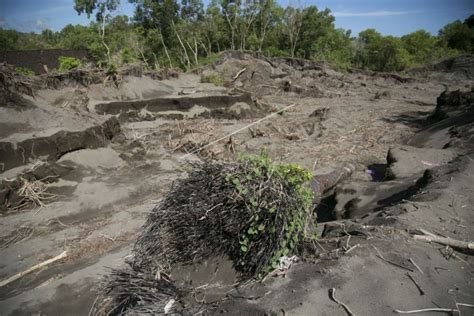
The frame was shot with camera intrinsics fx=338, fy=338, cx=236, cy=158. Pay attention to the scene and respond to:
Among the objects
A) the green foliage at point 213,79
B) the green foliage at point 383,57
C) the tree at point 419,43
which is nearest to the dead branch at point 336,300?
the green foliage at point 213,79

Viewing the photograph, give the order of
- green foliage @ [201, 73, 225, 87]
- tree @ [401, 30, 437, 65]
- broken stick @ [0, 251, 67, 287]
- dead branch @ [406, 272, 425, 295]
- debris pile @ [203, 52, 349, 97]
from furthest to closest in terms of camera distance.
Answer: tree @ [401, 30, 437, 65]
debris pile @ [203, 52, 349, 97]
green foliage @ [201, 73, 225, 87]
broken stick @ [0, 251, 67, 287]
dead branch @ [406, 272, 425, 295]

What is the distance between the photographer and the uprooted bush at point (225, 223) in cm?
336

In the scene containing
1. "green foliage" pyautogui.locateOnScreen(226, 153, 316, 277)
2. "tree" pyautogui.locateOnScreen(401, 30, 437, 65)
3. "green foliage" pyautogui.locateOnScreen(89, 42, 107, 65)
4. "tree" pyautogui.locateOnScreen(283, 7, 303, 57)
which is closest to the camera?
"green foliage" pyautogui.locateOnScreen(226, 153, 316, 277)

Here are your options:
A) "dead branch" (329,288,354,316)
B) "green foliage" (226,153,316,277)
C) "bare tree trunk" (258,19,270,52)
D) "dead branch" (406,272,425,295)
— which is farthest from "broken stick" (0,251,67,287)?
"bare tree trunk" (258,19,270,52)

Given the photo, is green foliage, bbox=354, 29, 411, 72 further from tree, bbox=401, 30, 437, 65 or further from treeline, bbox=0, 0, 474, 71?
tree, bbox=401, 30, 437, 65

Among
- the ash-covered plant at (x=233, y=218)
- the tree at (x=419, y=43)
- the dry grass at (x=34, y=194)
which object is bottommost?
the dry grass at (x=34, y=194)

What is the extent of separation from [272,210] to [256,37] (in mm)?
33376

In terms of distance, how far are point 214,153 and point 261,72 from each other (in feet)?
43.6

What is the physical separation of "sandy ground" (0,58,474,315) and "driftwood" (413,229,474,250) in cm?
10

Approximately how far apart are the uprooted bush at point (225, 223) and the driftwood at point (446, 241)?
1258 millimetres

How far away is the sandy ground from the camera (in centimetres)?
316

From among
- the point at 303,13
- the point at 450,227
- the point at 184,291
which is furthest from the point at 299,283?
the point at 303,13

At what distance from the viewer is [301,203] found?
353cm

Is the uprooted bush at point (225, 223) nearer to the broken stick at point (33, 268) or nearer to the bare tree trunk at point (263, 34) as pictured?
the broken stick at point (33, 268)
